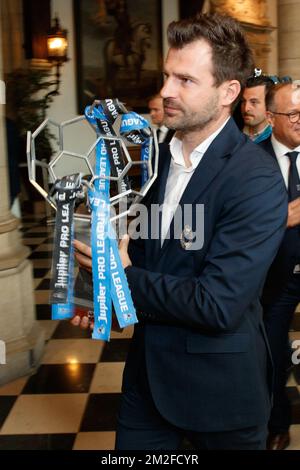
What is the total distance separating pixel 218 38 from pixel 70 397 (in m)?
2.49

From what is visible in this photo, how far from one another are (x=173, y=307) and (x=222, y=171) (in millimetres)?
357

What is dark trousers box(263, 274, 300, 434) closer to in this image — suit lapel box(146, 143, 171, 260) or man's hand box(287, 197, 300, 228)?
man's hand box(287, 197, 300, 228)

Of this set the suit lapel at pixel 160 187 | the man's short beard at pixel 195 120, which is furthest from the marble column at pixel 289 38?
the man's short beard at pixel 195 120

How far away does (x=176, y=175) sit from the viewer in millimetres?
1813

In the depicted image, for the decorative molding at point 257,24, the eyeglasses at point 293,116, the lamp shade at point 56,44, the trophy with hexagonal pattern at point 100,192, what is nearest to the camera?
the trophy with hexagonal pattern at point 100,192

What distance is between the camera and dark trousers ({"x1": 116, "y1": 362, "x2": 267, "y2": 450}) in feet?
5.91

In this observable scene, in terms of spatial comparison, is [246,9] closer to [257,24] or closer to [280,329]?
[257,24]

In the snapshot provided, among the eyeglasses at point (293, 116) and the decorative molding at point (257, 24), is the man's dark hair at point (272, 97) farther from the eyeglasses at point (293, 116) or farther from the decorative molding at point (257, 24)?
the decorative molding at point (257, 24)

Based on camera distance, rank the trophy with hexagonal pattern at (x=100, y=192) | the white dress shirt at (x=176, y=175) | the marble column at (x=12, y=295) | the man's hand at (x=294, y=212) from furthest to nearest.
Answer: the marble column at (x=12, y=295) < the man's hand at (x=294, y=212) < the white dress shirt at (x=176, y=175) < the trophy with hexagonal pattern at (x=100, y=192)

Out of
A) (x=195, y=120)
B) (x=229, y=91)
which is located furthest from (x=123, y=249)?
(x=229, y=91)

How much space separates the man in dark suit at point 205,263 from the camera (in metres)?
1.62

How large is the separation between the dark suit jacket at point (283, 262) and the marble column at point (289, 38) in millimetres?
2747

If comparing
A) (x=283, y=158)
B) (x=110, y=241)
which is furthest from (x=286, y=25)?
(x=110, y=241)

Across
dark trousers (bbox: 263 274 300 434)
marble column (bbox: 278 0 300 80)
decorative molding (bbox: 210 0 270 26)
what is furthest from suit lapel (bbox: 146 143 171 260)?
decorative molding (bbox: 210 0 270 26)
